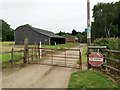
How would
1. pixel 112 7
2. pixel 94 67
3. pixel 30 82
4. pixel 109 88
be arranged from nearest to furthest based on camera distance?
pixel 109 88 < pixel 30 82 < pixel 94 67 < pixel 112 7

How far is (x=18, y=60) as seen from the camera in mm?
6727

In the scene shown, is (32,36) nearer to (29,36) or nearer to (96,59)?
(29,36)

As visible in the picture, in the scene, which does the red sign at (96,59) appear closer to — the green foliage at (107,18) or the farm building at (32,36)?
the farm building at (32,36)

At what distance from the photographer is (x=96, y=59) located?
4.95 metres

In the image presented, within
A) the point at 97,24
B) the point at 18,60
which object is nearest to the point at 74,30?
the point at 97,24

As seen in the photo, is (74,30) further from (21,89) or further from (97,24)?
(21,89)

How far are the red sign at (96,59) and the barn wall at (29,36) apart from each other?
845 inches

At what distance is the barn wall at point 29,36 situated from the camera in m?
26.2

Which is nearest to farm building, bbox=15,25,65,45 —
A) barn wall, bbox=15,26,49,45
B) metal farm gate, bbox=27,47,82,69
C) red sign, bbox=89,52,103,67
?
barn wall, bbox=15,26,49,45

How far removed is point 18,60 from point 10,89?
358 centimetres

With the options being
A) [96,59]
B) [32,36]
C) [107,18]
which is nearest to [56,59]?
[96,59]

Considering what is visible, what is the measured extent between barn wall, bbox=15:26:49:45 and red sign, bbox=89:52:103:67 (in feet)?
70.4

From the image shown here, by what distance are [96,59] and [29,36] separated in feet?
84.2

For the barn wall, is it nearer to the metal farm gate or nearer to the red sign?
the metal farm gate
